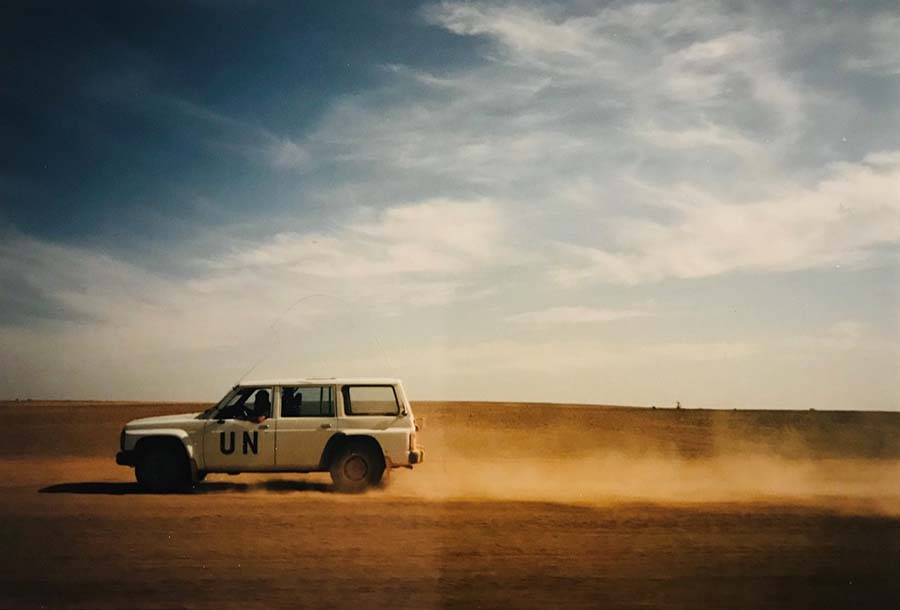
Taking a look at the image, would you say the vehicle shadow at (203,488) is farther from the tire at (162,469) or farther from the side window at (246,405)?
the side window at (246,405)

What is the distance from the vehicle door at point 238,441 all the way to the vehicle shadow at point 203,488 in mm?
761

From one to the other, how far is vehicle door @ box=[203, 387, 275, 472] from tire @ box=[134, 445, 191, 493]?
431mm

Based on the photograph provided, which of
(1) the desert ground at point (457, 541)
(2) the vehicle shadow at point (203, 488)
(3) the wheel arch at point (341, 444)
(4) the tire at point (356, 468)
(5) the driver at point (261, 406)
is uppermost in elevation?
(5) the driver at point (261, 406)

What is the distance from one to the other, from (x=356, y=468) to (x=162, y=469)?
3366mm

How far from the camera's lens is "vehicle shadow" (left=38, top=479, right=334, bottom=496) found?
50.0 ft

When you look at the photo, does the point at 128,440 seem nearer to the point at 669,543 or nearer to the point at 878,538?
the point at 669,543

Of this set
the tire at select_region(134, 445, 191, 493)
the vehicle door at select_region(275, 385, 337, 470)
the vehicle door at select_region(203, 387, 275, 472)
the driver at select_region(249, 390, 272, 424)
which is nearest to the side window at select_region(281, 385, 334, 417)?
the vehicle door at select_region(275, 385, 337, 470)

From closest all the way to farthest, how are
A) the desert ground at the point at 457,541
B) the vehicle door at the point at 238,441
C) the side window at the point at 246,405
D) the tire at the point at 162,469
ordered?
1. the desert ground at the point at 457,541
2. the tire at the point at 162,469
3. the vehicle door at the point at 238,441
4. the side window at the point at 246,405

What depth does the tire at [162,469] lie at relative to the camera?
14797 mm

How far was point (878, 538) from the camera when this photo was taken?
1151 centimetres

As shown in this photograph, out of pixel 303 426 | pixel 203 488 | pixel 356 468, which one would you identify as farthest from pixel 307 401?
pixel 203 488

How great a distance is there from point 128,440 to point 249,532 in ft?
16.2

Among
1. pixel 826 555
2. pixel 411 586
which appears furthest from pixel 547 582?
pixel 826 555

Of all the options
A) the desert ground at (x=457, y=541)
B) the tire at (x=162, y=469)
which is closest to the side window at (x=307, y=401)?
the desert ground at (x=457, y=541)
